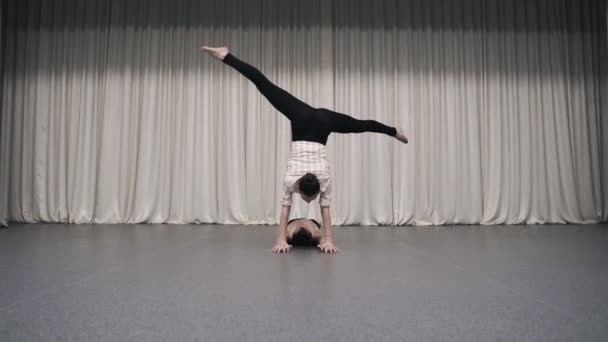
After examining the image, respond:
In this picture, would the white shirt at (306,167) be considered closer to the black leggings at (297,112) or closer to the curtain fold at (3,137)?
the black leggings at (297,112)

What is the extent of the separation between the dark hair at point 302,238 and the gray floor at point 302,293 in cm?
22

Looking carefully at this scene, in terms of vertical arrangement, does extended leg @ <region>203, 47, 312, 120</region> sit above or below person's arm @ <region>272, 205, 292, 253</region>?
above

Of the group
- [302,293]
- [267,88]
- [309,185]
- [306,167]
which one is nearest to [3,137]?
[267,88]

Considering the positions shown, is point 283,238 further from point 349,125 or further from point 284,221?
point 349,125

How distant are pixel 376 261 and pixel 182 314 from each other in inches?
56.3

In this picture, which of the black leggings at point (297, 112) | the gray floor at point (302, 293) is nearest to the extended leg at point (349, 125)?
the black leggings at point (297, 112)

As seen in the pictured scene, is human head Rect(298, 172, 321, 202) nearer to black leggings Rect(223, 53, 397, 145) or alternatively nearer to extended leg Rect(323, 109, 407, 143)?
black leggings Rect(223, 53, 397, 145)

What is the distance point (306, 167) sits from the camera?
114 inches

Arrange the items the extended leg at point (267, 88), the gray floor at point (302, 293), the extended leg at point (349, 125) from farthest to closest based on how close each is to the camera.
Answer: the extended leg at point (349, 125) < the extended leg at point (267, 88) < the gray floor at point (302, 293)

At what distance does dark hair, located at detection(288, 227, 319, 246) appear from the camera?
311 cm

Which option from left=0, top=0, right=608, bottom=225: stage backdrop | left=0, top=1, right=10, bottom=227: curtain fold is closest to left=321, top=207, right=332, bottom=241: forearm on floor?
left=0, top=0, right=608, bottom=225: stage backdrop

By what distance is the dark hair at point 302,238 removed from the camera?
3.11m

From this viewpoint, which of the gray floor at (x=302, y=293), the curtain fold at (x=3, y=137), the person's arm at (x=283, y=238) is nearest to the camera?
the gray floor at (x=302, y=293)

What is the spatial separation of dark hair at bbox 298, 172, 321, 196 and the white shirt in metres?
0.16
